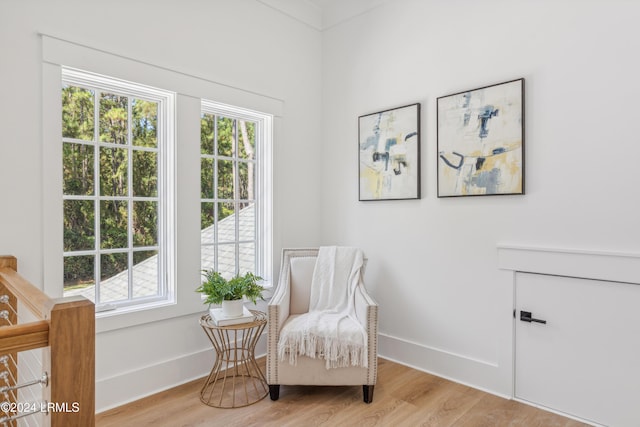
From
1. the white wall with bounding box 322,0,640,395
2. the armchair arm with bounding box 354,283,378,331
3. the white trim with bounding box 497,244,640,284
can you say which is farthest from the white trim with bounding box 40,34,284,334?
the white trim with bounding box 497,244,640,284

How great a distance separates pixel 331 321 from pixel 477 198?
4.28 ft

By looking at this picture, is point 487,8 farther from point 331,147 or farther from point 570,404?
point 570,404

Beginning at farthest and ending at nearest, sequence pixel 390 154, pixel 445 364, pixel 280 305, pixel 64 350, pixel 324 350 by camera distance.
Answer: pixel 390 154
pixel 445 364
pixel 280 305
pixel 324 350
pixel 64 350

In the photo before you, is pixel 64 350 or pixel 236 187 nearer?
pixel 64 350

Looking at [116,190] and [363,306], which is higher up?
[116,190]

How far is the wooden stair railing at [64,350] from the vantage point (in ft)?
3.27

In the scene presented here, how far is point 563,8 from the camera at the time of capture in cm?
229

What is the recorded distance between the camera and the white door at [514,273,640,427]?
2.08 m

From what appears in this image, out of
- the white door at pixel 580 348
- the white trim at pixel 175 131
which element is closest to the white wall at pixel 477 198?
the white door at pixel 580 348

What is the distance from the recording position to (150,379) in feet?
8.21

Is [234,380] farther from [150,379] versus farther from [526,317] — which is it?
[526,317]

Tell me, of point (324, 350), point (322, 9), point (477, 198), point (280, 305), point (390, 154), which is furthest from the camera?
point (322, 9)

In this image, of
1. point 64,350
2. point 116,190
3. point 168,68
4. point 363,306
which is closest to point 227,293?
point 363,306

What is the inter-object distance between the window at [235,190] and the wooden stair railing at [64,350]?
1.88 m
